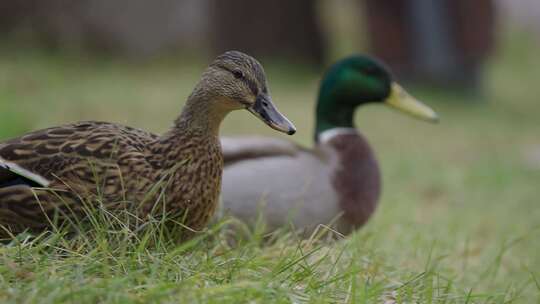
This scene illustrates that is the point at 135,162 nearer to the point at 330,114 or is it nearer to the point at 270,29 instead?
the point at 330,114

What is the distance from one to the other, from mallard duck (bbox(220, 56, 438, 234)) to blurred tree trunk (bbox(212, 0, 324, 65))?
590 cm

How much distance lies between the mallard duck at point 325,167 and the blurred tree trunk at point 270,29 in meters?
5.90

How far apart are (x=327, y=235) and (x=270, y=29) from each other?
6.97 meters

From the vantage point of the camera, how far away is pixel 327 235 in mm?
3660

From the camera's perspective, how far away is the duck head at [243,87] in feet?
8.56

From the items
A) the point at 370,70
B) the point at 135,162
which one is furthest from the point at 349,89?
the point at 135,162

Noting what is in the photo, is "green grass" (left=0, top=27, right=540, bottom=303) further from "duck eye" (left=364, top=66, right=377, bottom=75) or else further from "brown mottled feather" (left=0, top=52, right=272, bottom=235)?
"duck eye" (left=364, top=66, right=377, bottom=75)

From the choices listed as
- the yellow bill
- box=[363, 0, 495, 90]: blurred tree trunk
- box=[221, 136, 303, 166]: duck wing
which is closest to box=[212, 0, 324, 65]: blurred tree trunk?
box=[363, 0, 495, 90]: blurred tree trunk

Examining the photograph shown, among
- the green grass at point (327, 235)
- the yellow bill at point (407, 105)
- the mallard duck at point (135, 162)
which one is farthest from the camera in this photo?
the yellow bill at point (407, 105)

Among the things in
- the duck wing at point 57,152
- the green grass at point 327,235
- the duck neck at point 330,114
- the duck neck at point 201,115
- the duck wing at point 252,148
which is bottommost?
the green grass at point 327,235

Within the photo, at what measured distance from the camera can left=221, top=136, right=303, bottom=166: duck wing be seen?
374 cm

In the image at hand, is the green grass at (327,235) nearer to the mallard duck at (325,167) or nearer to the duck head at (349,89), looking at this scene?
the mallard duck at (325,167)

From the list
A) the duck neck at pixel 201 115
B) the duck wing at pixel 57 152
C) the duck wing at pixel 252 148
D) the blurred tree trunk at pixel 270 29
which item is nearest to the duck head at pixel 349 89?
the duck wing at pixel 252 148

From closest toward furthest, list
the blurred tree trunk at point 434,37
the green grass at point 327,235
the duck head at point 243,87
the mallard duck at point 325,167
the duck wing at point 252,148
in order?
1. the green grass at point 327,235
2. the duck head at point 243,87
3. the mallard duck at point 325,167
4. the duck wing at point 252,148
5. the blurred tree trunk at point 434,37
